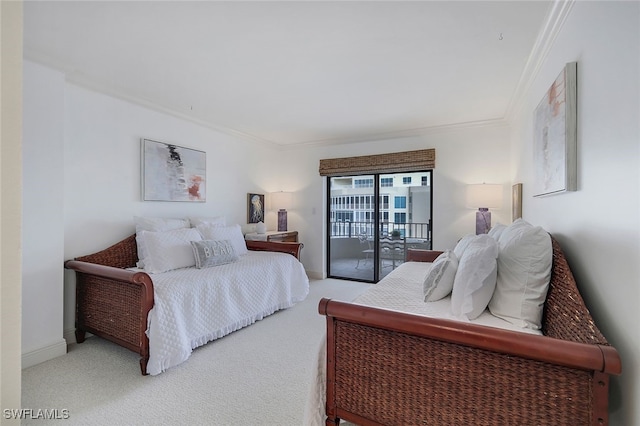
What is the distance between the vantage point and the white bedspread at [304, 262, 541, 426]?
4.70 feet

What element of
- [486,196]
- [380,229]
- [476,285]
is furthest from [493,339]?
[380,229]

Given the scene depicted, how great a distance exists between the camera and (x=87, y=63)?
248 cm

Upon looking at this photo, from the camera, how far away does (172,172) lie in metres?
3.65

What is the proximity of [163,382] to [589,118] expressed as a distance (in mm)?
2932

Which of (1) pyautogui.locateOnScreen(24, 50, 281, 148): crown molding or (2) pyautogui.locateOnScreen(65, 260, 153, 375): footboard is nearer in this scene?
(2) pyautogui.locateOnScreen(65, 260, 153, 375): footboard

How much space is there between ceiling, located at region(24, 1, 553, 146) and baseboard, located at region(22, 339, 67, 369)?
7.50 feet

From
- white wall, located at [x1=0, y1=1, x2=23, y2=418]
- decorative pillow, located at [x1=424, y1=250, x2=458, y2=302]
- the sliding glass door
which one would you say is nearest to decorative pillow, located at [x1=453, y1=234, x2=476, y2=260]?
decorative pillow, located at [x1=424, y1=250, x2=458, y2=302]

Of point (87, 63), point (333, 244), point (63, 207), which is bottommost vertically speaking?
point (333, 244)

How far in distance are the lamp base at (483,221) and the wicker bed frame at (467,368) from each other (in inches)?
100

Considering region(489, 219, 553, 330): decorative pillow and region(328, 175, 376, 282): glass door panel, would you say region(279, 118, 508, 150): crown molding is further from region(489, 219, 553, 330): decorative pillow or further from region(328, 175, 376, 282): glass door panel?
region(489, 219, 553, 330): decorative pillow

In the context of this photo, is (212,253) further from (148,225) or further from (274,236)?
(274,236)

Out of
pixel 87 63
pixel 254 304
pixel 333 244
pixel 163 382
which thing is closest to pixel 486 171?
pixel 333 244

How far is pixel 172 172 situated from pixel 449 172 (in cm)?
371

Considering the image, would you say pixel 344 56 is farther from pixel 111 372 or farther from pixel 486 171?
pixel 111 372
